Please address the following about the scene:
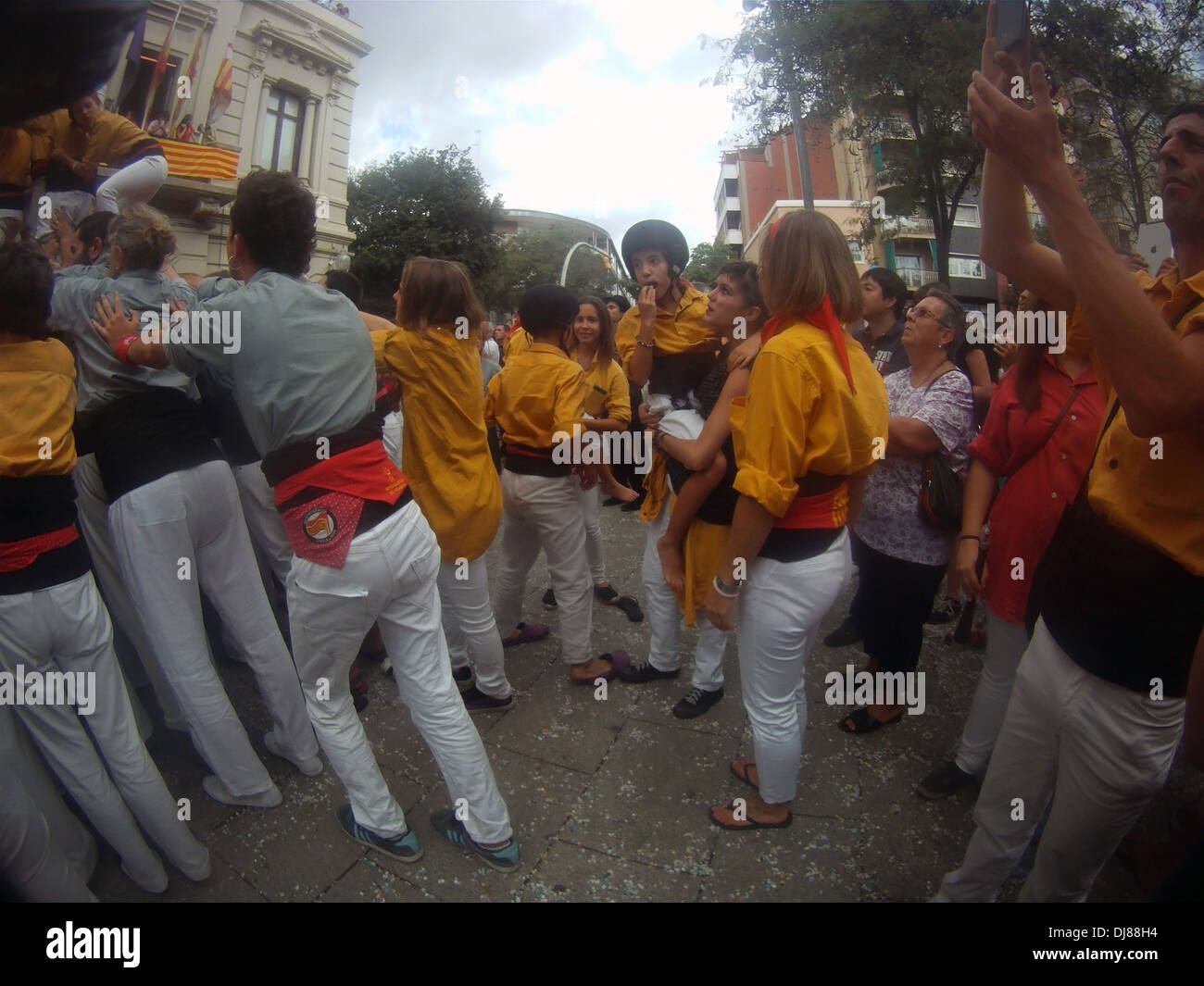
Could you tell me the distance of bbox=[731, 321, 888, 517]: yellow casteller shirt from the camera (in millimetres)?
1955

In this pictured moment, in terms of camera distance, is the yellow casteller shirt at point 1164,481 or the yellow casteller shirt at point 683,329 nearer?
the yellow casteller shirt at point 1164,481

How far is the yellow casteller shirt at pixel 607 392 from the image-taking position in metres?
4.13

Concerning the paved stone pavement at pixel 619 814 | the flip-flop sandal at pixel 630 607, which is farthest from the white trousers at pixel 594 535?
the paved stone pavement at pixel 619 814

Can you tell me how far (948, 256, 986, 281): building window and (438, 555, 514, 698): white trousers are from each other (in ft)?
106

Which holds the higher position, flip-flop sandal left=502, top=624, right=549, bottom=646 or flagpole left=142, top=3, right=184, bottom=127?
flagpole left=142, top=3, right=184, bottom=127

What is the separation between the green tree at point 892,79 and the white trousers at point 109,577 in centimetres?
918

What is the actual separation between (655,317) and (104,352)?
2321mm

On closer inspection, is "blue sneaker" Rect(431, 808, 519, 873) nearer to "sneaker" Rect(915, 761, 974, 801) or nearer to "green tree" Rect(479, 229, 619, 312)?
"sneaker" Rect(915, 761, 974, 801)

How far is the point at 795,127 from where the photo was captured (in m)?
8.92

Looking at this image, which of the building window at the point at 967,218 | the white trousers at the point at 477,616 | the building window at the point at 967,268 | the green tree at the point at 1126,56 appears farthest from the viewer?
the building window at the point at 967,218

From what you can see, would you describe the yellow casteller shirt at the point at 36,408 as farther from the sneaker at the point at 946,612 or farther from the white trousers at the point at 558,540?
the sneaker at the point at 946,612

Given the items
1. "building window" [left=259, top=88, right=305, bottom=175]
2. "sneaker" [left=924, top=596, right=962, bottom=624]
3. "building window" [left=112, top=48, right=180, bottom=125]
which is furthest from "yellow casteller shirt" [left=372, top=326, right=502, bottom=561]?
"sneaker" [left=924, top=596, right=962, bottom=624]

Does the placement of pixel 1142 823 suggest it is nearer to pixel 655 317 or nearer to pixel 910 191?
pixel 655 317

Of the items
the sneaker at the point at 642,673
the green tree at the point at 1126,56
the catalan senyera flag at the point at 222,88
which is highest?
the green tree at the point at 1126,56
